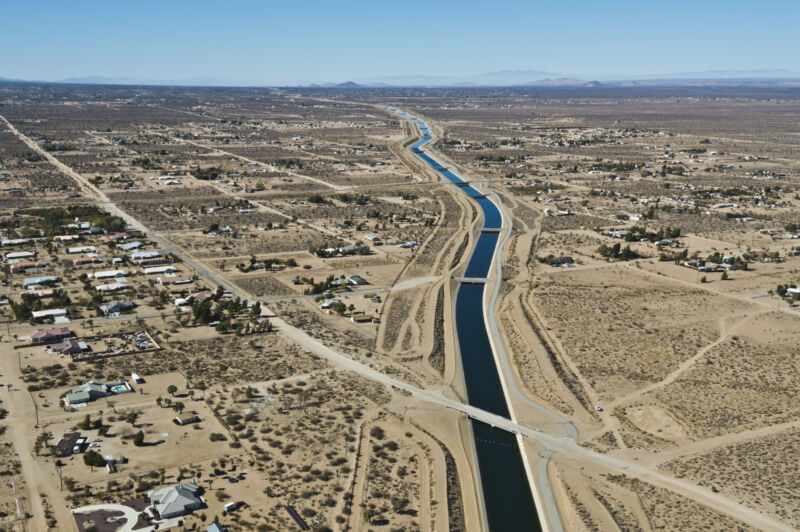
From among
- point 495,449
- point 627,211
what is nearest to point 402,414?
point 495,449

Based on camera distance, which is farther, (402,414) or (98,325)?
(98,325)

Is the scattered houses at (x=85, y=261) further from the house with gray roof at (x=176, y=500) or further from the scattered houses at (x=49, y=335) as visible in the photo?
the house with gray roof at (x=176, y=500)

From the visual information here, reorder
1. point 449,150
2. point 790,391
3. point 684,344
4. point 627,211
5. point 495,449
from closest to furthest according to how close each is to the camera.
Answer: point 495,449, point 790,391, point 684,344, point 627,211, point 449,150

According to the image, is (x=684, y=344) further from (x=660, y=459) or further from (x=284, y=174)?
(x=284, y=174)

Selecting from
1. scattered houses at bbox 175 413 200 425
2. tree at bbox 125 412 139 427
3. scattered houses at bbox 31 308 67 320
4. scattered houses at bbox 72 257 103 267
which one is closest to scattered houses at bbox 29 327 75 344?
scattered houses at bbox 31 308 67 320

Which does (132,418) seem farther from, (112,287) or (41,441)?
(112,287)

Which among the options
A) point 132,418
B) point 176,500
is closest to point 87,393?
point 132,418
